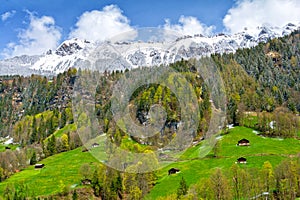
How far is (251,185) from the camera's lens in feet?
205

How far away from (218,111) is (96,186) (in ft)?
179

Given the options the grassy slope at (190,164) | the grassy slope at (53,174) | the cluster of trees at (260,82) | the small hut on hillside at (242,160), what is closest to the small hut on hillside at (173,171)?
the grassy slope at (190,164)

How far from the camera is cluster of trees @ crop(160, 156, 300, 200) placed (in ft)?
195

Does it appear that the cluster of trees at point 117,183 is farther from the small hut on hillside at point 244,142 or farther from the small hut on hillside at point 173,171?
the small hut on hillside at point 244,142

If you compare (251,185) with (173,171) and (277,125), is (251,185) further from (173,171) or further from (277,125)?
(277,125)

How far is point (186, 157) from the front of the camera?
4038 inches

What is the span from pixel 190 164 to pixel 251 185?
3152 cm

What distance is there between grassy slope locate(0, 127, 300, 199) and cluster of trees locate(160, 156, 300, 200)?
14.3m

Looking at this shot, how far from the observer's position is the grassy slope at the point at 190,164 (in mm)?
82812

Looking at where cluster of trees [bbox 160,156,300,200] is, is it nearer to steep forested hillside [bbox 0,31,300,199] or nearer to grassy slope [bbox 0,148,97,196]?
steep forested hillside [bbox 0,31,300,199]

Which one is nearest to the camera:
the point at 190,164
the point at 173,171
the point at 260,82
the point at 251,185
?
the point at 251,185

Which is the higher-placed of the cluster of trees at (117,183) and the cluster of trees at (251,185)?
the cluster of trees at (251,185)

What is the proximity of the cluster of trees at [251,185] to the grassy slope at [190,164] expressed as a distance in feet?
47.1

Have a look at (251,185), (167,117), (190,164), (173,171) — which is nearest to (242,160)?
(190,164)
